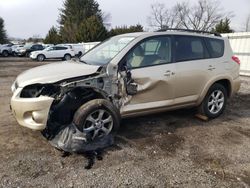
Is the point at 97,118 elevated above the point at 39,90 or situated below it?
below

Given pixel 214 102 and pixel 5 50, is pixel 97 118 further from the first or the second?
pixel 5 50

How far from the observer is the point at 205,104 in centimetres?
522

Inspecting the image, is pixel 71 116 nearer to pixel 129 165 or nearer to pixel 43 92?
pixel 43 92

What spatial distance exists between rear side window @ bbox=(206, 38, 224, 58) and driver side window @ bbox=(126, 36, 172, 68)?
1.06m

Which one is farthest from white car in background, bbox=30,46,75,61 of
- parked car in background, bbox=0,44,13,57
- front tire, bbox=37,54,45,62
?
parked car in background, bbox=0,44,13,57

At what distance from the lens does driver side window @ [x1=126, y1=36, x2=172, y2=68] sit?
423cm

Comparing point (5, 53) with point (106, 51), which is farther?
point (5, 53)

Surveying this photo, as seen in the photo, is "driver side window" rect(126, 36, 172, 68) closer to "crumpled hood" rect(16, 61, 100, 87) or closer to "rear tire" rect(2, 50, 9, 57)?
"crumpled hood" rect(16, 61, 100, 87)

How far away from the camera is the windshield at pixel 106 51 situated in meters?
4.29

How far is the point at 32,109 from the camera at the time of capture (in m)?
3.60

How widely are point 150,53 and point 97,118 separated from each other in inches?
57.5

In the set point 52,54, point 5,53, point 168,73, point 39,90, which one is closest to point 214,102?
point 168,73

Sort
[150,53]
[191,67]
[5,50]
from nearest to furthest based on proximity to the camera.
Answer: [150,53] < [191,67] < [5,50]

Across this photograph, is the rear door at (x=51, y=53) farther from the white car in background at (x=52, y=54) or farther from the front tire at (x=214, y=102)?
the front tire at (x=214, y=102)
